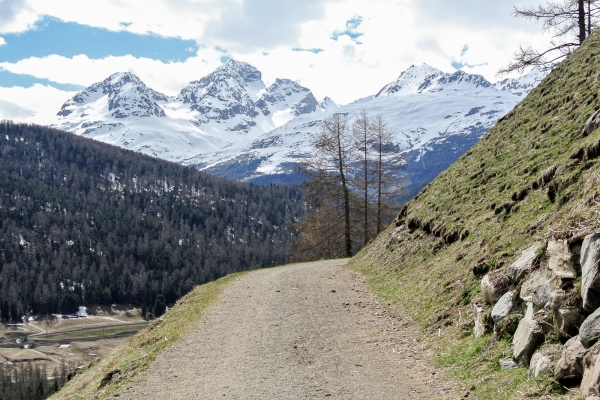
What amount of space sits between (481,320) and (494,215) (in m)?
6.23

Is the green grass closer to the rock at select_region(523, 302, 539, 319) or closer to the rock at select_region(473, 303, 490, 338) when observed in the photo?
the rock at select_region(473, 303, 490, 338)

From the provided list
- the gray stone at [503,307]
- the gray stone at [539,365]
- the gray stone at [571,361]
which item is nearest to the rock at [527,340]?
the gray stone at [539,365]

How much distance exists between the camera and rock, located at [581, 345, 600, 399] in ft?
21.8

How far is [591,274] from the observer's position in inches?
301

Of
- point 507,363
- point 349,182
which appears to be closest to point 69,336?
point 349,182

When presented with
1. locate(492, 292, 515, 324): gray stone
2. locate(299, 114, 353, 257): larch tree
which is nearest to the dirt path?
locate(492, 292, 515, 324): gray stone

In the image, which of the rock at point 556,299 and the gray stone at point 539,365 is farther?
the rock at point 556,299

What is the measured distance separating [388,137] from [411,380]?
35.6m

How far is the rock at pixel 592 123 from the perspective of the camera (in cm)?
1520

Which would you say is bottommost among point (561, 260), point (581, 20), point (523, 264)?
point (523, 264)

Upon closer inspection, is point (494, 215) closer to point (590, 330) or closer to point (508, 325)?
point (508, 325)

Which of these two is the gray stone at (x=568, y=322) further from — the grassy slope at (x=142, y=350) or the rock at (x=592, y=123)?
the grassy slope at (x=142, y=350)

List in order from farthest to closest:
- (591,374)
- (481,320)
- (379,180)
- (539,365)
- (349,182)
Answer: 1. (379,180)
2. (349,182)
3. (481,320)
4. (539,365)
5. (591,374)

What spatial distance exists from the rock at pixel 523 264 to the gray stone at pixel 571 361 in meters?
2.91
